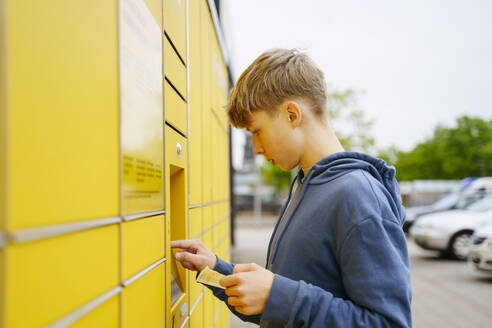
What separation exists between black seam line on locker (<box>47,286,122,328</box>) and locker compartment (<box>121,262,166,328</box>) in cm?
10

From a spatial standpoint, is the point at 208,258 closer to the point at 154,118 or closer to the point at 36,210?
the point at 154,118

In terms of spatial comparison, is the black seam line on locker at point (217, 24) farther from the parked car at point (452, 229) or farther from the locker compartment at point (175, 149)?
the parked car at point (452, 229)

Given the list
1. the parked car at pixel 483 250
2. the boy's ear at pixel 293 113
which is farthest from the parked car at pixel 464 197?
the boy's ear at pixel 293 113

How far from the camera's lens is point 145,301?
1389 mm

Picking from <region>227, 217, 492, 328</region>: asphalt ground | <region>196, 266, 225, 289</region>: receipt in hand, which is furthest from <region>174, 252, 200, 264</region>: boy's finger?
<region>227, 217, 492, 328</region>: asphalt ground

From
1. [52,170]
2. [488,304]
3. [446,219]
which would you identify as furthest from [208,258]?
[446,219]

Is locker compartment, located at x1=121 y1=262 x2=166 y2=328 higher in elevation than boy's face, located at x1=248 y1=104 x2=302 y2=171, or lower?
lower

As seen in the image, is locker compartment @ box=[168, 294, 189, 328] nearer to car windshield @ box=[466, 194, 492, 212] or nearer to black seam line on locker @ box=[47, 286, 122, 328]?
black seam line on locker @ box=[47, 286, 122, 328]

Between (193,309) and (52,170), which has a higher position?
(52,170)

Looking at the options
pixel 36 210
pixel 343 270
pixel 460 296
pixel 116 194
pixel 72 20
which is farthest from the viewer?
pixel 460 296

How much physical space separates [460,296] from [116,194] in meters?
6.86

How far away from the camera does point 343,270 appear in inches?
48.9

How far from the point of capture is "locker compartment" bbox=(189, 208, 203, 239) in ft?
7.04

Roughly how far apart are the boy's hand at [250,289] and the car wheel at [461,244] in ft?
31.4
